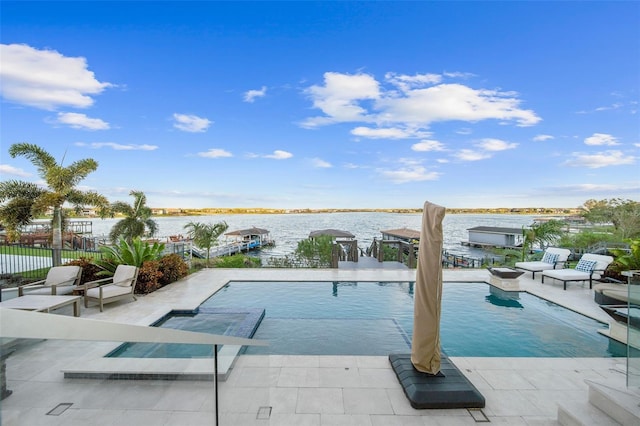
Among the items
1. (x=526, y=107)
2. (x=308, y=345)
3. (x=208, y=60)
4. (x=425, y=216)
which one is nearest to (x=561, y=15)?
(x=526, y=107)

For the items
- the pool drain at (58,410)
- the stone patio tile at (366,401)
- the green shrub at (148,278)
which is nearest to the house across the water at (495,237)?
the green shrub at (148,278)

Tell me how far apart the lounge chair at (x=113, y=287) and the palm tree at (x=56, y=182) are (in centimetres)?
433

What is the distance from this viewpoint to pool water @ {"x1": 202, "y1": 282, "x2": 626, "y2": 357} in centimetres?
538

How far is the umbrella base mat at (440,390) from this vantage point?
11.2ft

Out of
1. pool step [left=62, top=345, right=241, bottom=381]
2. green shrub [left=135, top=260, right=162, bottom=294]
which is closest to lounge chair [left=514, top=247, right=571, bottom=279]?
pool step [left=62, top=345, right=241, bottom=381]

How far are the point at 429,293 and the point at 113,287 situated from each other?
7139mm

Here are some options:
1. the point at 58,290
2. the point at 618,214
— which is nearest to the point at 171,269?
the point at 58,290

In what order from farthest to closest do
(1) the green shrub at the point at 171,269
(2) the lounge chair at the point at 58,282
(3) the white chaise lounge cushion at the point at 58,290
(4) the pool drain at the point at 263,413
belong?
1. (1) the green shrub at the point at 171,269
2. (2) the lounge chair at the point at 58,282
3. (3) the white chaise lounge cushion at the point at 58,290
4. (4) the pool drain at the point at 263,413

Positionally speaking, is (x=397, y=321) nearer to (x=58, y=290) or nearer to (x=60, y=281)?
(x=58, y=290)

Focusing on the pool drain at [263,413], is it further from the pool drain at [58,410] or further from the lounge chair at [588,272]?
the lounge chair at [588,272]

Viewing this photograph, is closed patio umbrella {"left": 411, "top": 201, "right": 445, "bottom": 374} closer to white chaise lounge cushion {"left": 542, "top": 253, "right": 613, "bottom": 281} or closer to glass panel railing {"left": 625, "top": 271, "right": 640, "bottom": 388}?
glass panel railing {"left": 625, "top": 271, "right": 640, "bottom": 388}

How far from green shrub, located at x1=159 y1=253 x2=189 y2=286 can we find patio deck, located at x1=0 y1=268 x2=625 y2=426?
1864 mm

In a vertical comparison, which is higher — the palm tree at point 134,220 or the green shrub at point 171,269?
the palm tree at point 134,220

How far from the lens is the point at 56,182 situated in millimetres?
10984
